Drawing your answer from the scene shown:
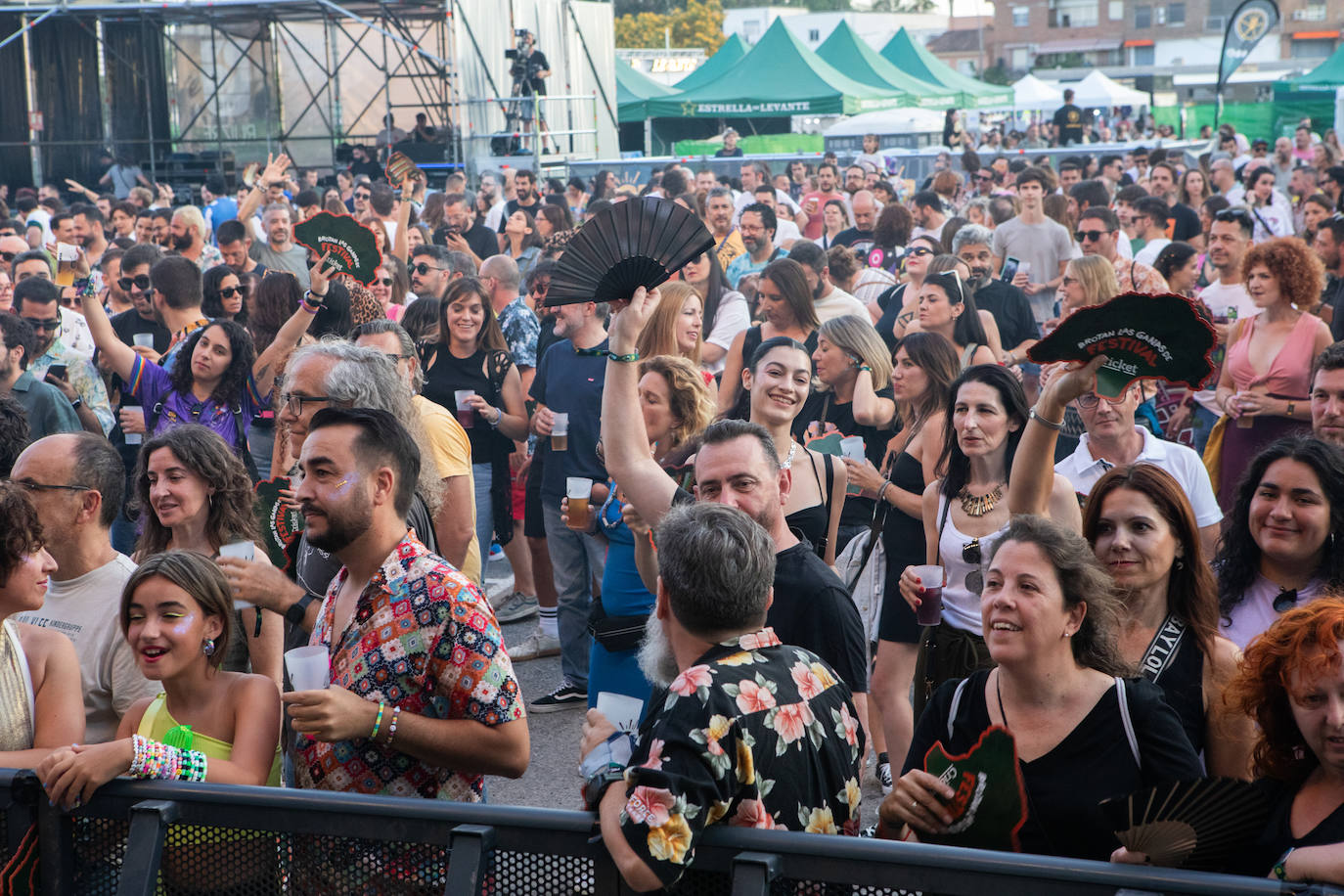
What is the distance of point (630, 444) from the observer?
12.0 ft

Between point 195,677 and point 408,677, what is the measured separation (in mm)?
598

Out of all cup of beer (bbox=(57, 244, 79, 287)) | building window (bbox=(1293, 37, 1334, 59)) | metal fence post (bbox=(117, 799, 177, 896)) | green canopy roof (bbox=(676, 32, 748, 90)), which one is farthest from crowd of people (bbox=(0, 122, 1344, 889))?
building window (bbox=(1293, 37, 1334, 59))

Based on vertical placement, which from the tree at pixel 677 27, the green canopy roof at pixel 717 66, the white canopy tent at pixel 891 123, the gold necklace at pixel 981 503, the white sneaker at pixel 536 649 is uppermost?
the tree at pixel 677 27

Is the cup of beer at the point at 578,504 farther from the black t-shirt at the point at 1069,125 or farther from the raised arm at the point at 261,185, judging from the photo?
the black t-shirt at the point at 1069,125

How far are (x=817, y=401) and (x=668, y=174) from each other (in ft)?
27.3

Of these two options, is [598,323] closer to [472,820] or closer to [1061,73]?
[472,820]

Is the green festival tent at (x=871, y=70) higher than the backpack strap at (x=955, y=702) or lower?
higher

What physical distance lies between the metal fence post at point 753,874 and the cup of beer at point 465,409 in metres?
4.40

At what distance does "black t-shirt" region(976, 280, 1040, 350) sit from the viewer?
25.1 ft

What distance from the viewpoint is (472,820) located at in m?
2.29

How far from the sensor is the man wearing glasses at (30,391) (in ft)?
18.4

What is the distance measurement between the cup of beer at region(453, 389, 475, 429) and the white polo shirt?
2901mm

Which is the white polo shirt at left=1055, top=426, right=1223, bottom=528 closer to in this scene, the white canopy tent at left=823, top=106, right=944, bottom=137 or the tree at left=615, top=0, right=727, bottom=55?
the white canopy tent at left=823, top=106, right=944, bottom=137

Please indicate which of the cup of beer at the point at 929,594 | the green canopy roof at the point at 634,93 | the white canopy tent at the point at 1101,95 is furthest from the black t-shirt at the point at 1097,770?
the white canopy tent at the point at 1101,95
